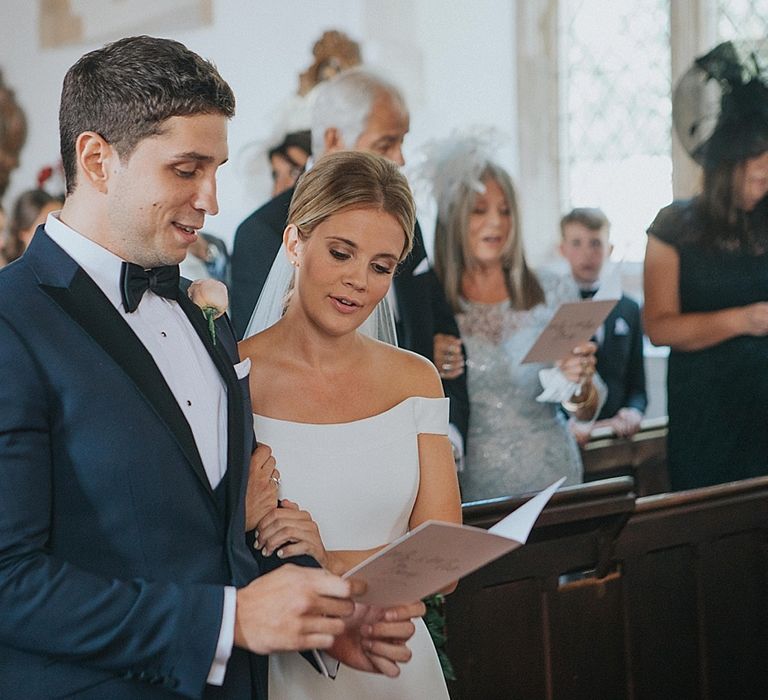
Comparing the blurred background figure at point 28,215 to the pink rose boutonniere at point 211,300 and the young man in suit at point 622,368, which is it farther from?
the pink rose boutonniere at point 211,300

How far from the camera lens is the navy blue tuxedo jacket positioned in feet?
4.85

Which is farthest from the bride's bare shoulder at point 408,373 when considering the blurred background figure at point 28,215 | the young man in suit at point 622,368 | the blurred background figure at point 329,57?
the blurred background figure at point 329,57

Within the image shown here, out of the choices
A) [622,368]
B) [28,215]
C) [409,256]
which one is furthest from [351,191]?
[28,215]

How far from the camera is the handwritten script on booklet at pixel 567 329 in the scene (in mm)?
3781

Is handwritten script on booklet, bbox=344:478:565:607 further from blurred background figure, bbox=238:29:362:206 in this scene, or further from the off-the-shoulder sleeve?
blurred background figure, bbox=238:29:362:206

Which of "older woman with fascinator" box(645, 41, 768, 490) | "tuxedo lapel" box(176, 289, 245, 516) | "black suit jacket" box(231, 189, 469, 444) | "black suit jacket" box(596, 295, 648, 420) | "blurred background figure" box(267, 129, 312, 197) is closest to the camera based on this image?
"tuxedo lapel" box(176, 289, 245, 516)

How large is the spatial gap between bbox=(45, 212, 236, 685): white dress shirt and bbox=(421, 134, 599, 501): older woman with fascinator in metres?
2.24

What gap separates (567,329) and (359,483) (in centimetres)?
158

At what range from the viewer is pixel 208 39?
348 inches

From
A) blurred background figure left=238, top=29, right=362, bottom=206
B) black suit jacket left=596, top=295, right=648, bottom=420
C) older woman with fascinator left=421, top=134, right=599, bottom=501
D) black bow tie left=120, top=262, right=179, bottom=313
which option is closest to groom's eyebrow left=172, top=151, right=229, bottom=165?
black bow tie left=120, top=262, right=179, bottom=313

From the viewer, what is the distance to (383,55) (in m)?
8.27

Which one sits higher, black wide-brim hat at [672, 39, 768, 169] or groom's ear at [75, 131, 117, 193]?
black wide-brim hat at [672, 39, 768, 169]

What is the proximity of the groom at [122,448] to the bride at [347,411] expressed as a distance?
71 centimetres

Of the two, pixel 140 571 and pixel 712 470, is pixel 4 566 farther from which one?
pixel 712 470
